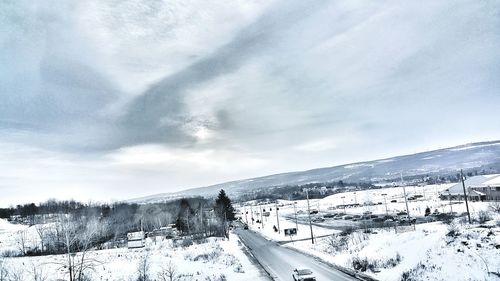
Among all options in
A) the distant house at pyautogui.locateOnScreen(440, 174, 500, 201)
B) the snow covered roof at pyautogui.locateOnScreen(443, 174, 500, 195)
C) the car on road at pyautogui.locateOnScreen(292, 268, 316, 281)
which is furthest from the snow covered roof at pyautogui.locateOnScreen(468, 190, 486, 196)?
the car on road at pyautogui.locateOnScreen(292, 268, 316, 281)

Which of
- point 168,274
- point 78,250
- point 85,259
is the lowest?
point 78,250

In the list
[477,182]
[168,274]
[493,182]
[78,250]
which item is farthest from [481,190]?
[78,250]

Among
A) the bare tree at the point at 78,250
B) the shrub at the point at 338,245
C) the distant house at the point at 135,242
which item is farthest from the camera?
the distant house at the point at 135,242

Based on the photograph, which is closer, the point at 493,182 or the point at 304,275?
the point at 304,275

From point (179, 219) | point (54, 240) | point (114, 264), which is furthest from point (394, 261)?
point (179, 219)

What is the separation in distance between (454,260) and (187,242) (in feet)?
182

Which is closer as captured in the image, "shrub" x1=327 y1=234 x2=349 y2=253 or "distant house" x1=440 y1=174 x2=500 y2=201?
"shrub" x1=327 y1=234 x2=349 y2=253

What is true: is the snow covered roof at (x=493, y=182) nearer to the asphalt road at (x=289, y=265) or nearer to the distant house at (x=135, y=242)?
the asphalt road at (x=289, y=265)

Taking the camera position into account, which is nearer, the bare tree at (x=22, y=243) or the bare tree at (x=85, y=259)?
the bare tree at (x=85, y=259)

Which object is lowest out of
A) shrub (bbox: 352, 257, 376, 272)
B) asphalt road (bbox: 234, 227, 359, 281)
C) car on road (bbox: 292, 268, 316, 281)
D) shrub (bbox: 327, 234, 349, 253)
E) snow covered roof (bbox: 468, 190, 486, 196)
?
snow covered roof (bbox: 468, 190, 486, 196)

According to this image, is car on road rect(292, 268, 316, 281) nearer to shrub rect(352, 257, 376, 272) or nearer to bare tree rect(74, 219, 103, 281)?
shrub rect(352, 257, 376, 272)

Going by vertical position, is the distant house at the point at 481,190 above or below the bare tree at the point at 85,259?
below

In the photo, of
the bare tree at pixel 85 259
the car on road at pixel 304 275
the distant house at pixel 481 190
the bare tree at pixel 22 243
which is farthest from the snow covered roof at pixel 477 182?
the bare tree at pixel 22 243

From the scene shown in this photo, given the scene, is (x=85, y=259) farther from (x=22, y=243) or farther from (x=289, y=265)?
(x=22, y=243)
